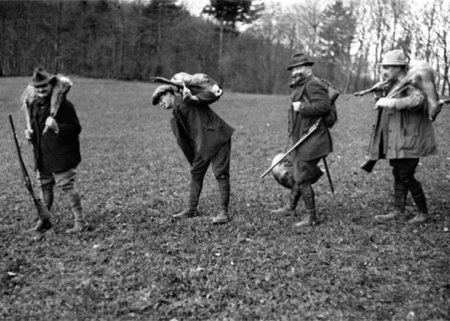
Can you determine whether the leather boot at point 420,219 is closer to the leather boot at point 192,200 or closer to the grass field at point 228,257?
the grass field at point 228,257

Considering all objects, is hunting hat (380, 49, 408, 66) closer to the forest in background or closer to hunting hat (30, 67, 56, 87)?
hunting hat (30, 67, 56, 87)

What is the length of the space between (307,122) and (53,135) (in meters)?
3.33

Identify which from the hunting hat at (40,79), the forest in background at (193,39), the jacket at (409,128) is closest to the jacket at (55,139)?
the hunting hat at (40,79)

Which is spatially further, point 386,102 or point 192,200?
point 192,200

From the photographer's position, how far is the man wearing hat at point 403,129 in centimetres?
594

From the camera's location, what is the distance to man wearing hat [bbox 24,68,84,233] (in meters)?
6.29

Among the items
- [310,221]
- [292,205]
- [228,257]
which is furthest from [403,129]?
[228,257]

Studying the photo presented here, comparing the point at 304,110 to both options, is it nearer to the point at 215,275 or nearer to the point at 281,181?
the point at 281,181

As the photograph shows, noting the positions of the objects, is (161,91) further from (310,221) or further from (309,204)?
(310,221)

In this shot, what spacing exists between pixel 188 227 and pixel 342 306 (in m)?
2.74

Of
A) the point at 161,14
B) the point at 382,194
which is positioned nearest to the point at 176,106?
the point at 382,194

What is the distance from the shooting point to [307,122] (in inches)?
247

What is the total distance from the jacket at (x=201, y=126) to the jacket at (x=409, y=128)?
6.99 ft

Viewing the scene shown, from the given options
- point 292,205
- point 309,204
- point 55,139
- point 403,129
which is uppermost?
point 403,129
